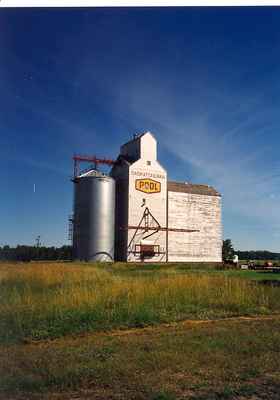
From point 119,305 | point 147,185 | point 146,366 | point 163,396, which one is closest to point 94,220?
point 147,185

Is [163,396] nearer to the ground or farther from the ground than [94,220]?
nearer to the ground

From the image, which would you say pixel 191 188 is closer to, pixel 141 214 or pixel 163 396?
pixel 141 214

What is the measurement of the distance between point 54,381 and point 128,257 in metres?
39.2

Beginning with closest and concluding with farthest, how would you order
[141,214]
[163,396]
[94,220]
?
[163,396], [94,220], [141,214]

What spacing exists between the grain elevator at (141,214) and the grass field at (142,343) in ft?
97.7

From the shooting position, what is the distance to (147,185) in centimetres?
4534

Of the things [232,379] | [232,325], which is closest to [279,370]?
[232,379]

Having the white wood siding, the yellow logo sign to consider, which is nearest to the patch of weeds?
the yellow logo sign

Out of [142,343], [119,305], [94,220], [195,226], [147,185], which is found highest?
[147,185]

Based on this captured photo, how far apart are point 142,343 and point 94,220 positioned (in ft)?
115

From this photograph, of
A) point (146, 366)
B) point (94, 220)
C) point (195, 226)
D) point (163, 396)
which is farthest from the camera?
point (195, 226)

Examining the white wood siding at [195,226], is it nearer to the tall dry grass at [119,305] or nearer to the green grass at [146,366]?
the tall dry grass at [119,305]

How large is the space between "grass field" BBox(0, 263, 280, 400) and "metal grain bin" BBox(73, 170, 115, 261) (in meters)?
29.3

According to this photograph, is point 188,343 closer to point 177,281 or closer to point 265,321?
point 265,321
